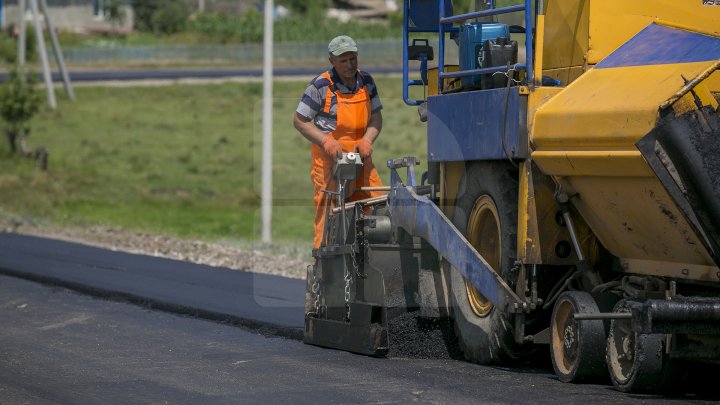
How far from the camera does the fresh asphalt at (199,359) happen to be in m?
7.03

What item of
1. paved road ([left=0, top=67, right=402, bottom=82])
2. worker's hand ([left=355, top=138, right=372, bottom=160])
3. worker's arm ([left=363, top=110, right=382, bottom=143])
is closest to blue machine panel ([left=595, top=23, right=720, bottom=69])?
worker's hand ([left=355, top=138, right=372, bottom=160])

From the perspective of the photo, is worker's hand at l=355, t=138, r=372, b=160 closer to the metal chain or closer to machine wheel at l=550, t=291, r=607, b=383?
the metal chain

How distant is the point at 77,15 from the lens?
292ft

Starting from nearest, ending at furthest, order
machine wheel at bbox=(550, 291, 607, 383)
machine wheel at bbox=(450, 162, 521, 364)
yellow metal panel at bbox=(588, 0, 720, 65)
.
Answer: machine wheel at bbox=(550, 291, 607, 383) < yellow metal panel at bbox=(588, 0, 720, 65) < machine wheel at bbox=(450, 162, 521, 364)

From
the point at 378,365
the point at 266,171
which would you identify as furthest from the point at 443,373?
the point at 266,171

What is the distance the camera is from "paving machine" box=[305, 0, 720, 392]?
6.43 meters

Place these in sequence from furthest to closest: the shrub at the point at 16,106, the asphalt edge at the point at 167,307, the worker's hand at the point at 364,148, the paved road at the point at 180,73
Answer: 1. the paved road at the point at 180,73
2. the shrub at the point at 16,106
3. the worker's hand at the point at 364,148
4. the asphalt edge at the point at 167,307

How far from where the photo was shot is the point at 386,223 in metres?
9.03

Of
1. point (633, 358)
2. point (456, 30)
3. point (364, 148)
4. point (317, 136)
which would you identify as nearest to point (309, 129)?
point (317, 136)

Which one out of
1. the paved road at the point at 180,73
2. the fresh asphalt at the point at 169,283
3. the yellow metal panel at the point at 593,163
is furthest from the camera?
the paved road at the point at 180,73

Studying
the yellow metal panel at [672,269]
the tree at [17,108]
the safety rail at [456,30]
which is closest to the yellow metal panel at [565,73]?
the safety rail at [456,30]

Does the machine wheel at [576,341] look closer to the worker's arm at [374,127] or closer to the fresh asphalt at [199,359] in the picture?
the fresh asphalt at [199,359]

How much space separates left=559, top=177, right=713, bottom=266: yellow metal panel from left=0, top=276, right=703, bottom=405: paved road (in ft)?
2.40

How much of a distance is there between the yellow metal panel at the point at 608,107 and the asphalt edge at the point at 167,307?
9.92 ft
